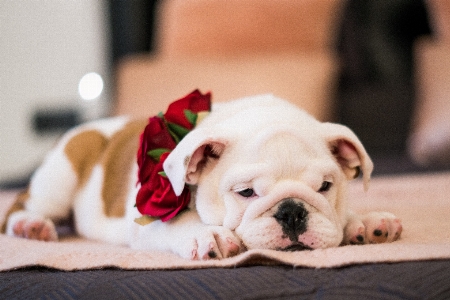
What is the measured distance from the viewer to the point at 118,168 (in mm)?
1787

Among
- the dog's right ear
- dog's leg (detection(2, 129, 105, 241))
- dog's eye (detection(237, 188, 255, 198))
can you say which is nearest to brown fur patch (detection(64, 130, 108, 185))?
dog's leg (detection(2, 129, 105, 241))

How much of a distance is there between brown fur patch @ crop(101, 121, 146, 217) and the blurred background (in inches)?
32.6

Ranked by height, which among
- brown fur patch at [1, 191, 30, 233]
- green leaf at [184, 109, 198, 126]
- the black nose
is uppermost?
green leaf at [184, 109, 198, 126]

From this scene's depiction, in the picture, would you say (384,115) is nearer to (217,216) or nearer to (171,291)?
(217,216)

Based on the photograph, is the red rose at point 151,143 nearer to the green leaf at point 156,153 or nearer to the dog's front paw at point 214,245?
the green leaf at point 156,153

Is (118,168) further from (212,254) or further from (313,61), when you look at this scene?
(313,61)

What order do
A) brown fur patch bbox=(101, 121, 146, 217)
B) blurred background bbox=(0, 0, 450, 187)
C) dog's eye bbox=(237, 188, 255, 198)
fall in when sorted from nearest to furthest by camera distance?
dog's eye bbox=(237, 188, 255, 198)
brown fur patch bbox=(101, 121, 146, 217)
blurred background bbox=(0, 0, 450, 187)

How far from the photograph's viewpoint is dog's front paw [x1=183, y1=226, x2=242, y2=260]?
1.10 meters

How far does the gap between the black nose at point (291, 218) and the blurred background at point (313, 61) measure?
4.33 ft

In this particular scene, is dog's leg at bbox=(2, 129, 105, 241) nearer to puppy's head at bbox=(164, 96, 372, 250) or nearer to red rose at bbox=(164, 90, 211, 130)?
red rose at bbox=(164, 90, 211, 130)

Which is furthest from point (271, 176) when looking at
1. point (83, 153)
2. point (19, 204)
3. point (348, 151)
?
point (19, 204)

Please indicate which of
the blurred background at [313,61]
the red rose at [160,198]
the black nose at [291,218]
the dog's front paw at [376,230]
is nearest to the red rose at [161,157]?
the red rose at [160,198]

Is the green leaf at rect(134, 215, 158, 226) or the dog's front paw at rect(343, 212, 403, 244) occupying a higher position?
the dog's front paw at rect(343, 212, 403, 244)

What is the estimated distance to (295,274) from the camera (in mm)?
937
